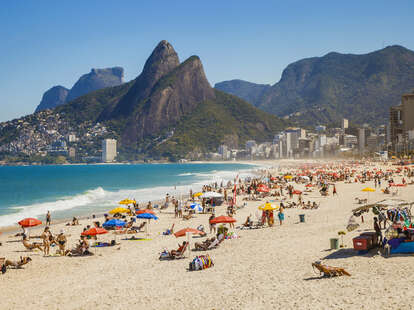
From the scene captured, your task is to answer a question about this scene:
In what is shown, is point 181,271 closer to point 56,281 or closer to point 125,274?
point 125,274

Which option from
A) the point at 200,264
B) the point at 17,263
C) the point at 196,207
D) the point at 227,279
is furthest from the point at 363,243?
the point at 196,207

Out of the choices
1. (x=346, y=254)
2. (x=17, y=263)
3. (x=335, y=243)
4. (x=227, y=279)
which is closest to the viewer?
(x=227, y=279)

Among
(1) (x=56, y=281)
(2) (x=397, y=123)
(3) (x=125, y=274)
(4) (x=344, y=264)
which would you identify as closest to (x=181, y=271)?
(3) (x=125, y=274)

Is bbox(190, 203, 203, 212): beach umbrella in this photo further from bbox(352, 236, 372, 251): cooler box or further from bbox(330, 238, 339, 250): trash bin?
bbox(352, 236, 372, 251): cooler box

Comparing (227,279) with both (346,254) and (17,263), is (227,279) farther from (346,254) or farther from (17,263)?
(17,263)

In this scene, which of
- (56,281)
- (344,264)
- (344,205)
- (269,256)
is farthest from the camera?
(344,205)

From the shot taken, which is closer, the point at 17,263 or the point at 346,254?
the point at 346,254

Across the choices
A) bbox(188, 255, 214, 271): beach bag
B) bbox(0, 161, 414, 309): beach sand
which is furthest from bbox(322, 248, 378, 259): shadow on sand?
bbox(188, 255, 214, 271): beach bag
